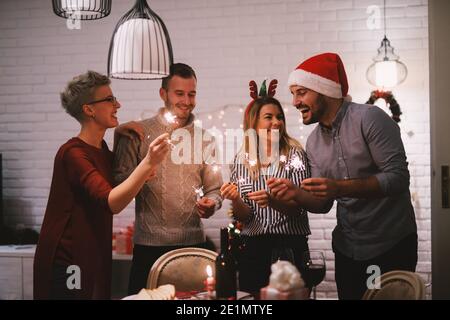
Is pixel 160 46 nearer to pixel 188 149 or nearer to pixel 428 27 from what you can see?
pixel 188 149

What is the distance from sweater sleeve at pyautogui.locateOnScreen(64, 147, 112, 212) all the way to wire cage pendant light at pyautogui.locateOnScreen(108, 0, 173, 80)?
0.54 metres

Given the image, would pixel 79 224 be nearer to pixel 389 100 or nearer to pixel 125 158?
pixel 125 158

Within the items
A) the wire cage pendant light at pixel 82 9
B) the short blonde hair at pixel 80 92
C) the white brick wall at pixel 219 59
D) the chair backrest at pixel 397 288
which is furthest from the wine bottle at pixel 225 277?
the wire cage pendant light at pixel 82 9

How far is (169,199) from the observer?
3.25 m

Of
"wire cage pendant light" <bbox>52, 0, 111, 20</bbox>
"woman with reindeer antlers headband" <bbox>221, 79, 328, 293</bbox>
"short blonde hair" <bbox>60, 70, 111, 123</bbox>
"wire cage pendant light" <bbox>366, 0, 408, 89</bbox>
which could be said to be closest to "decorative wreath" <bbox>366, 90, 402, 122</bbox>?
"wire cage pendant light" <bbox>366, 0, 408, 89</bbox>

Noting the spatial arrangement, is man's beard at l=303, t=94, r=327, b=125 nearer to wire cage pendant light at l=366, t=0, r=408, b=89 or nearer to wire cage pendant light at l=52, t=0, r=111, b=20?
wire cage pendant light at l=366, t=0, r=408, b=89

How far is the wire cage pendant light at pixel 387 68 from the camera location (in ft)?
10.5

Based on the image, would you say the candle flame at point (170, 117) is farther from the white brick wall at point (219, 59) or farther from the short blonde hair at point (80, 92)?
the short blonde hair at point (80, 92)

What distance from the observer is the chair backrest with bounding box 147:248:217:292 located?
2.79 meters

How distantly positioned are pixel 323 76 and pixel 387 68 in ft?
1.45

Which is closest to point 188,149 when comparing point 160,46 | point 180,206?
point 180,206

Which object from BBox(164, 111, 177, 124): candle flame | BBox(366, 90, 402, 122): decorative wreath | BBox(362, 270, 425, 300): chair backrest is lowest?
BBox(362, 270, 425, 300): chair backrest

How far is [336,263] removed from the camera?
319 cm

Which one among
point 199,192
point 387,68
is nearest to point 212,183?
point 199,192
